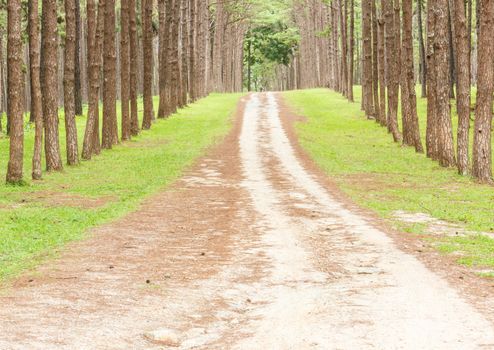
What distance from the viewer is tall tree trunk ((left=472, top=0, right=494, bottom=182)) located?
22.5m

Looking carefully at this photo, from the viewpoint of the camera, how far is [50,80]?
2502cm

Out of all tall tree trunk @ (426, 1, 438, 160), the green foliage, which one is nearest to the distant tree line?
tall tree trunk @ (426, 1, 438, 160)

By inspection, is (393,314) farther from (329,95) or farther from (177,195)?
(329,95)

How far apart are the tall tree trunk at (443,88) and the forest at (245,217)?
55 mm

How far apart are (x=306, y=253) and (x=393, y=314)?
4.08 meters

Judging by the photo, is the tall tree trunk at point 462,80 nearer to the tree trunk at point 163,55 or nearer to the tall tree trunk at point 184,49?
the tree trunk at point 163,55

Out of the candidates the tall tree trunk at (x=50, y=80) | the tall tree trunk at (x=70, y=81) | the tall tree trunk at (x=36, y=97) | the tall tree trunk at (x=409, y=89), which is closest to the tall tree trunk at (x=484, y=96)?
the tall tree trunk at (x=409, y=89)

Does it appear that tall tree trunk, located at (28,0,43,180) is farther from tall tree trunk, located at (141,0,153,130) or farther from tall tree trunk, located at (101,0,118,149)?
tall tree trunk, located at (141,0,153,130)

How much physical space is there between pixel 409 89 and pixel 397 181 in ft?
28.8

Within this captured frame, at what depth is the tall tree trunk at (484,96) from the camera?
22.5m

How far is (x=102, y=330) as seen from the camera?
7895 millimetres

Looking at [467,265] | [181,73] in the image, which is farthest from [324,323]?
[181,73]

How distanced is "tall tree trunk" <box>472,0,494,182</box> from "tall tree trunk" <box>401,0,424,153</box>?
8.05m

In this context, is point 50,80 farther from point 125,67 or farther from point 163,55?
point 163,55
